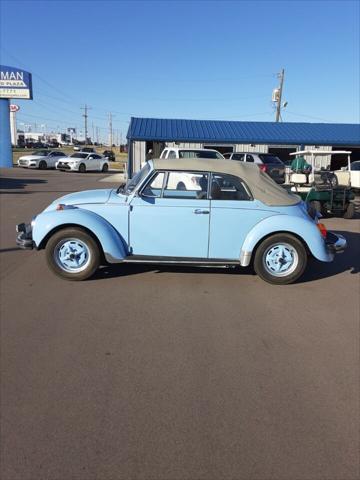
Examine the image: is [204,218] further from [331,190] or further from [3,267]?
[331,190]

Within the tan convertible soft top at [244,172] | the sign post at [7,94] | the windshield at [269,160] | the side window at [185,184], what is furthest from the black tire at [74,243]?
the sign post at [7,94]

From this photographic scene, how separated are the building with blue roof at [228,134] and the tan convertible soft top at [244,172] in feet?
59.4

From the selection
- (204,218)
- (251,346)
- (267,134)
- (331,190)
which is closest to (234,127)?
(267,134)

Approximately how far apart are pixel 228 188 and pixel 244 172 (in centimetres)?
34

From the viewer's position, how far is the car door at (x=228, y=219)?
5.45 meters

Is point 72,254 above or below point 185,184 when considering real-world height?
below

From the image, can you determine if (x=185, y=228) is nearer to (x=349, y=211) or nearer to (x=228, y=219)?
(x=228, y=219)

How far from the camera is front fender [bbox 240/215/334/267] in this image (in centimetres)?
543

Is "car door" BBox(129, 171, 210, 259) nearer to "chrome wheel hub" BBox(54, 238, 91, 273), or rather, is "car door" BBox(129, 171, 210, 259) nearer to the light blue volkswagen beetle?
the light blue volkswagen beetle

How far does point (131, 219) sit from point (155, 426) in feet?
10.5

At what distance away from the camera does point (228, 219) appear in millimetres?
5461

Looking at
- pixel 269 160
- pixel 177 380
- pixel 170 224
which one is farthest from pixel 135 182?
pixel 269 160

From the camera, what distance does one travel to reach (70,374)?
3248 millimetres

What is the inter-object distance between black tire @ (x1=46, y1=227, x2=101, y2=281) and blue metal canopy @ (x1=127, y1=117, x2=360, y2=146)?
18522 mm
